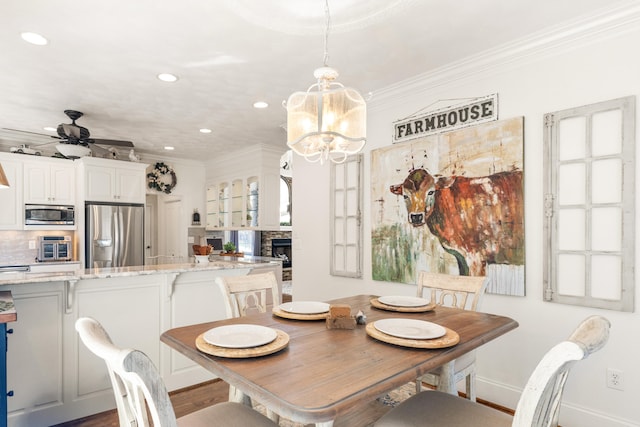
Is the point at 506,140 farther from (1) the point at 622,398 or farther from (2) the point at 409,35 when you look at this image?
(1) the point at 622,398

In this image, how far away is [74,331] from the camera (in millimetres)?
2406

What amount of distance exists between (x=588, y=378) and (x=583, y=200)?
110cm

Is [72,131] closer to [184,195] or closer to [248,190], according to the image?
[248,190]

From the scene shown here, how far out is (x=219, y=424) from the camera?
1.38 meters

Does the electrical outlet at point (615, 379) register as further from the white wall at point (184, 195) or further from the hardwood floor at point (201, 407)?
the white wall at point (184, 195)

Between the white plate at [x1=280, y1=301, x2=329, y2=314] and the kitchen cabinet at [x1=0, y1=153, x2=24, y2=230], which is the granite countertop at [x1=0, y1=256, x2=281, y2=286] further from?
the kitchen cabinet at [x1=0, y1=153, x2=24, y2=230]

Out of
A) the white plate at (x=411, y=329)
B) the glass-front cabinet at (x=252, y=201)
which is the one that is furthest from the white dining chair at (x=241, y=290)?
the glass-front cabinet at (x=252, y=201)

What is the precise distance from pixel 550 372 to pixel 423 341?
0.52 m

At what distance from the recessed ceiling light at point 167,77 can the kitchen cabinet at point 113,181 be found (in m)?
2.66

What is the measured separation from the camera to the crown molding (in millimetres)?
2152

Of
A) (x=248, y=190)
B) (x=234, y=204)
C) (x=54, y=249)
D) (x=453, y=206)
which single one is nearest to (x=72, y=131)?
(x=54, y=249)

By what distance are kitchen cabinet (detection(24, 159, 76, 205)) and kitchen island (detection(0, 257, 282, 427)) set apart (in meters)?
2.97

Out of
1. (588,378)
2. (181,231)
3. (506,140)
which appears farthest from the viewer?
(181,231)

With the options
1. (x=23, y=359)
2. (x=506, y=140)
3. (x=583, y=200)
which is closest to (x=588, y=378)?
(x=583, y=200)
